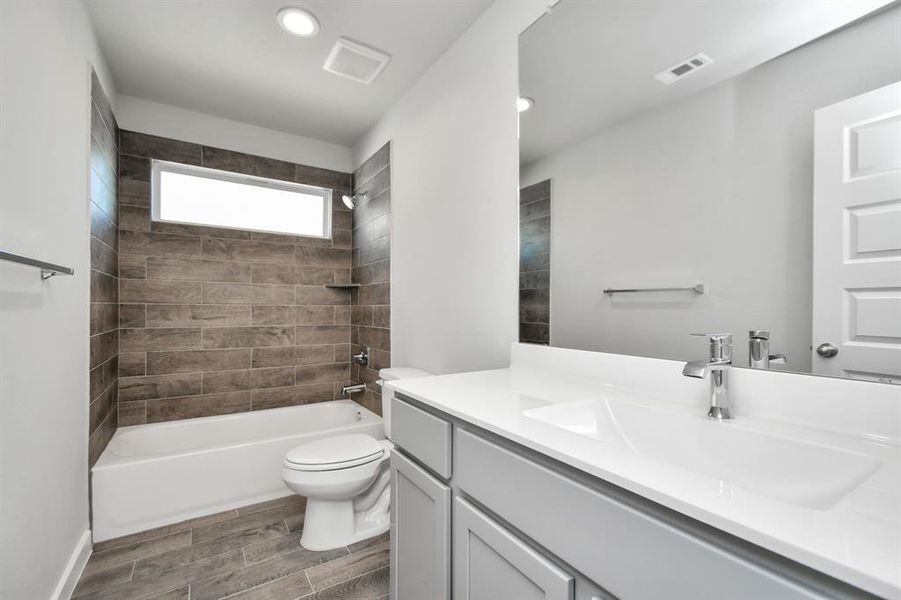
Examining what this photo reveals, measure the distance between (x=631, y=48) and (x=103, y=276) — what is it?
2.84 m

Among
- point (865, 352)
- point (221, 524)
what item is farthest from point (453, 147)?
point (221, 524)

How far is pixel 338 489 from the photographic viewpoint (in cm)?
184

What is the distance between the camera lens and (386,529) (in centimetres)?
201

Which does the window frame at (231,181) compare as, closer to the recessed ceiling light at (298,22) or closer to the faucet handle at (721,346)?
the recessed ceiling light at (298,22)

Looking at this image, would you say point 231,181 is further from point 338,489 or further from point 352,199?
point 338,489

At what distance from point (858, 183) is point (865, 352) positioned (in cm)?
34

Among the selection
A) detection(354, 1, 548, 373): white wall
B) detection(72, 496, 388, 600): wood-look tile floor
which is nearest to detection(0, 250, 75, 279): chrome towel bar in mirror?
detection(72, 496, 388, 600): wood-look tile floor

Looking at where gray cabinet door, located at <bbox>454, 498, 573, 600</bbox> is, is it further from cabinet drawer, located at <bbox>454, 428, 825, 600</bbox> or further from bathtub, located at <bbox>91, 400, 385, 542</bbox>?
bathtub, located at <bbox>91, 400, 385, 542</bbox>

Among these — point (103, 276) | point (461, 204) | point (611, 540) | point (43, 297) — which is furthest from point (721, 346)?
point (103, 276)

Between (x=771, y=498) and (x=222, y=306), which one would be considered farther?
(x=222, y=306)

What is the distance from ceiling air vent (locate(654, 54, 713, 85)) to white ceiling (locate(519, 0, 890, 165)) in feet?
0.04

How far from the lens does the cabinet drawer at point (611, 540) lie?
48 centimetres

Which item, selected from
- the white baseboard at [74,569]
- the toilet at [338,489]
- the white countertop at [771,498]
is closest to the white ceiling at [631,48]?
the white countertop at [771,498]

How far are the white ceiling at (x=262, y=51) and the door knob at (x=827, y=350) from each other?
6.11 feet
